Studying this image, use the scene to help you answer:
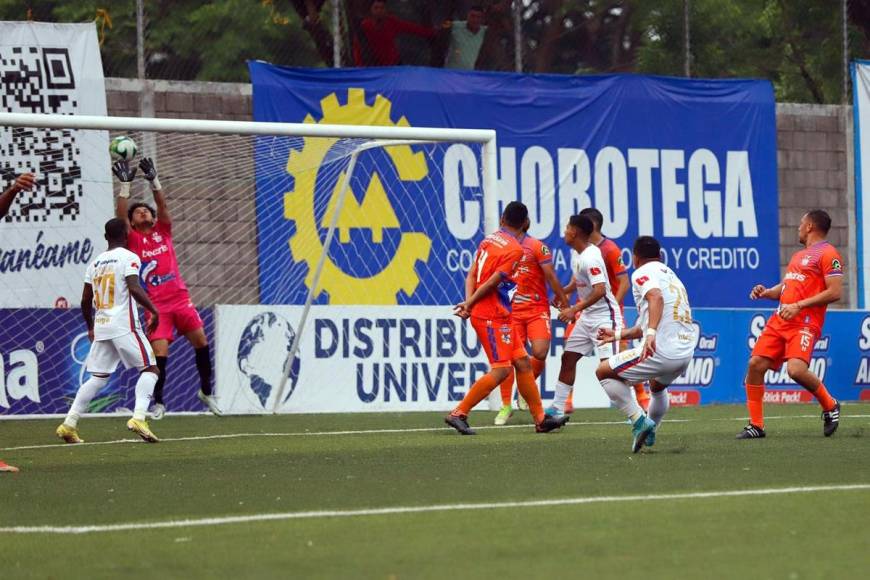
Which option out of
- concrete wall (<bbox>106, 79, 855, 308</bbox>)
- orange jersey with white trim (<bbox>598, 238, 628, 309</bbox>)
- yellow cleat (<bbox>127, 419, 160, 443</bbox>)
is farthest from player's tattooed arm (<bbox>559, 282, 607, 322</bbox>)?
concrete wall (<bbox>106, 79, 855, 308</bbox>)

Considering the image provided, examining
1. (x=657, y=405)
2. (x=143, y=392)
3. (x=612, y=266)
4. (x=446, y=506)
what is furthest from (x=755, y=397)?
(x=446, y=506)

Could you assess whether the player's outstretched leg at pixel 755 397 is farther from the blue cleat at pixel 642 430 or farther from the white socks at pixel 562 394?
the white socks at pixel 562 394

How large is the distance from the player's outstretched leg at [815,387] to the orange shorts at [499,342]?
2313 millimetres

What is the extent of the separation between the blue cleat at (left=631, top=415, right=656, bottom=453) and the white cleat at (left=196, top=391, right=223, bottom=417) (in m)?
6.93

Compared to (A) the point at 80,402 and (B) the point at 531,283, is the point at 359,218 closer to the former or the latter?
(B) the point at 531,283

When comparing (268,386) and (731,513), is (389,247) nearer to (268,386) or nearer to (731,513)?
(268,386)

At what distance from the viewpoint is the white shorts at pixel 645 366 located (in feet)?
38.7

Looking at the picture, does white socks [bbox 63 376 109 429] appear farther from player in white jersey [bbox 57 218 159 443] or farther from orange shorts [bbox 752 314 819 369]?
orange shorts [bbox 752 314 819 369]

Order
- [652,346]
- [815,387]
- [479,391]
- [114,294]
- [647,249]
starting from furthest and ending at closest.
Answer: [479,391] → [114,294] → [815,387] → [647,249] → [652,346]

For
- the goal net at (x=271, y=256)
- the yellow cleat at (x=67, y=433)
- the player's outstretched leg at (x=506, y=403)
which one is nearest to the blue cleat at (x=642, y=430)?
the player's outstretched leg at (x=506, y=403)

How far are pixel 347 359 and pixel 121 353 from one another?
5336mm

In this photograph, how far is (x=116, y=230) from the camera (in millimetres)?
13766

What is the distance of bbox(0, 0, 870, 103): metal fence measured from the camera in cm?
2186

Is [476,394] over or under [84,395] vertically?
under
